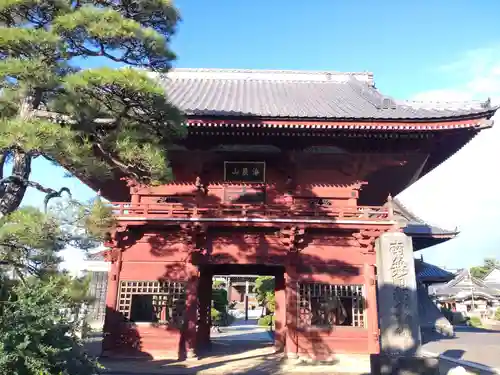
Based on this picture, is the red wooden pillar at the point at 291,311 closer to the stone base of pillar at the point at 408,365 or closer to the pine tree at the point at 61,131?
the stone base of pillar at the point at 408,365

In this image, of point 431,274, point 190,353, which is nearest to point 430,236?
point 431,274

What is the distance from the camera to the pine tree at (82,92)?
648 centimetres

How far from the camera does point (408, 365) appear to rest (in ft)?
29.1

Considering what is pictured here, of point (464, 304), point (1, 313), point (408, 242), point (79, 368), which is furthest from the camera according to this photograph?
point (464, 304)

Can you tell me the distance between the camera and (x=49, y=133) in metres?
6.33

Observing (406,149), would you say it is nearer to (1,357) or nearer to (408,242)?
(408,242)

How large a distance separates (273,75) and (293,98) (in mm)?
4332

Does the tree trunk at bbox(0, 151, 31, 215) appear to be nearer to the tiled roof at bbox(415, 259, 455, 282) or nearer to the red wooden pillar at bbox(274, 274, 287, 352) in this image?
the red wooden pillar at bbox(274, 274, 287, 352)

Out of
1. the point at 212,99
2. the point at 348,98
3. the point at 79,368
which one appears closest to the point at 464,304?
the point at 348,98

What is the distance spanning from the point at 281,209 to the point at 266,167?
180 centimetres

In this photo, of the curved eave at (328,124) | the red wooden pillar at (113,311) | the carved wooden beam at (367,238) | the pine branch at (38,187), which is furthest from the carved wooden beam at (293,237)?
the pine branch at (38,187)

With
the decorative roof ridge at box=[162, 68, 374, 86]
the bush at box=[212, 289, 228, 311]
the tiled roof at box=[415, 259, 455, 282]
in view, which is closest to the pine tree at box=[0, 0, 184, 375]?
the decorative roof ridge at box=[162, 68, 374, 86]

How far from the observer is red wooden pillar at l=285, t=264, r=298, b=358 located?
492 inches

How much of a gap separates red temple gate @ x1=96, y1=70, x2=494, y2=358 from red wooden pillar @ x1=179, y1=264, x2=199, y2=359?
0.03m
